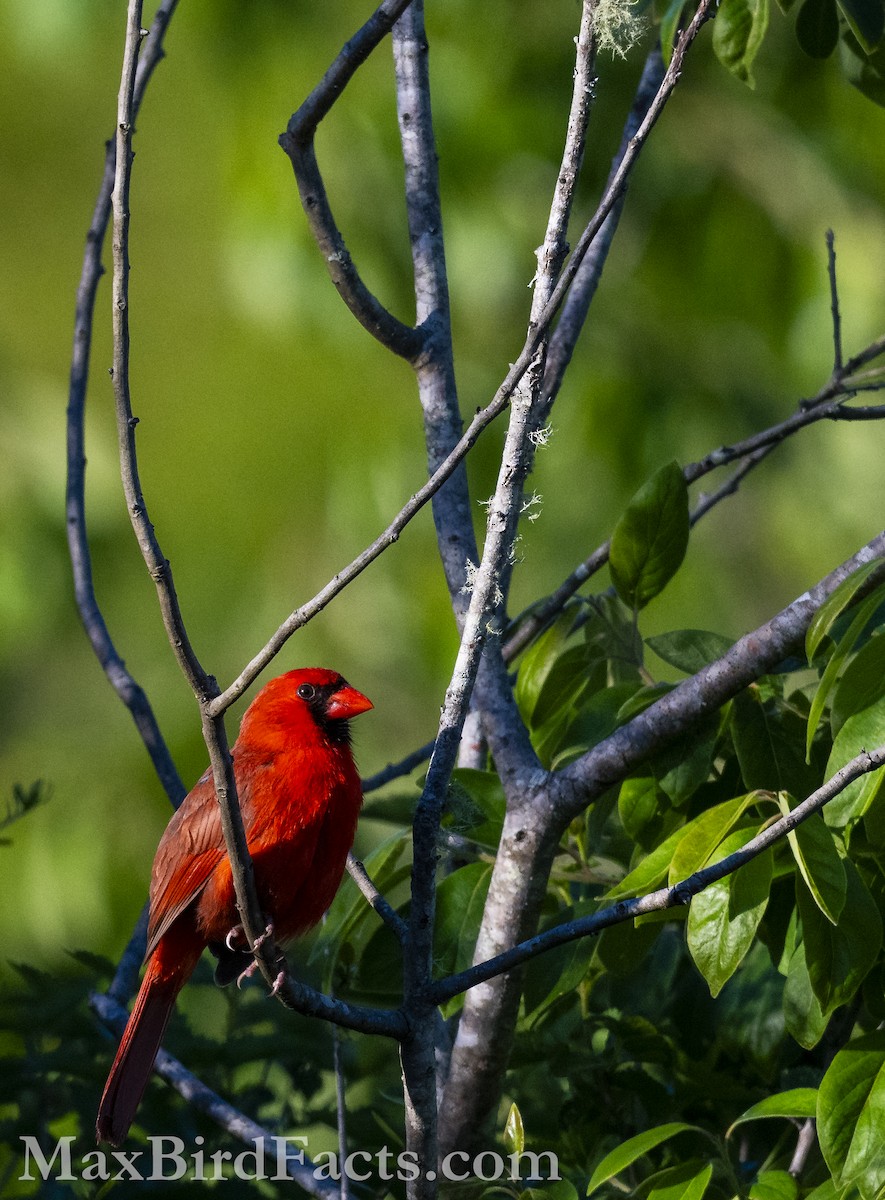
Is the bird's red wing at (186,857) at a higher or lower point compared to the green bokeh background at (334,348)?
lower

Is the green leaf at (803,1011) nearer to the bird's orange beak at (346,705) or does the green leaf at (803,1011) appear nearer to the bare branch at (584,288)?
the bird's orange beak at (346,705)

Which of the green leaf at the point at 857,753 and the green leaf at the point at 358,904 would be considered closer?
the green leaf at the point at 857,753

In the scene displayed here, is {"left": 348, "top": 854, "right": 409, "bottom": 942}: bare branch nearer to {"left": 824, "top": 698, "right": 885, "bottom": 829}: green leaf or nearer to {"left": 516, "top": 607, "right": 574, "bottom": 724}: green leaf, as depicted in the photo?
{"left": 516, "top": 607, "right": 574, "bottom": 724}: green leaf

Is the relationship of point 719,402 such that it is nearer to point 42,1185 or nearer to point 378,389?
point 378,389

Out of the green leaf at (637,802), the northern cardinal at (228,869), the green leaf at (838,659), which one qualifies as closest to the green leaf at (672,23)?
the green leaf at (838,659)

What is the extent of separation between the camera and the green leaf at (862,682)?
1883mm

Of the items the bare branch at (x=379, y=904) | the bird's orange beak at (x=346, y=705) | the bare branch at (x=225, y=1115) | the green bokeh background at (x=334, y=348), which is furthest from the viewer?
the green bokeh background at (x=334, y=348)

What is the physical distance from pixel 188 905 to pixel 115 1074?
328 millimetres

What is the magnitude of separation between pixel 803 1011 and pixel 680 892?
478 millimetres

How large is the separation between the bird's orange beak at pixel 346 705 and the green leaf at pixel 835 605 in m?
1.16

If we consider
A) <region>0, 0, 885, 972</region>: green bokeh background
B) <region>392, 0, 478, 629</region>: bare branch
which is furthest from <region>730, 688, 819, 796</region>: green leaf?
<region>0, 0, 885, 972</region>: green bokeh background

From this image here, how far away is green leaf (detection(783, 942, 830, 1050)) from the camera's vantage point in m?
1.99

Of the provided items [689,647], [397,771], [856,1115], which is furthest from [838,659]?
[397,771]

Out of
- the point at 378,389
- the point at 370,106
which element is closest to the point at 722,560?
the point at 378,389
